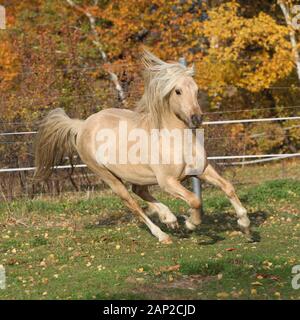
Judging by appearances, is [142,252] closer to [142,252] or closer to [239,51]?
[142,252]

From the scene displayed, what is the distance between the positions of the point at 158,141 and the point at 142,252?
1.26 m

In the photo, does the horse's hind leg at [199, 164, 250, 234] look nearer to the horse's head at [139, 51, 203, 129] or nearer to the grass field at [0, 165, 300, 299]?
the grass field at [0, 165, 300, 299]

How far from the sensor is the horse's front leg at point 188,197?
8086mm

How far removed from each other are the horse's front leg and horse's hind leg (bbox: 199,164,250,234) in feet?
1.01

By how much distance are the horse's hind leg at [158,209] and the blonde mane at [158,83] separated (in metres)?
1.04

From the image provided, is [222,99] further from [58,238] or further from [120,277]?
[120,277]

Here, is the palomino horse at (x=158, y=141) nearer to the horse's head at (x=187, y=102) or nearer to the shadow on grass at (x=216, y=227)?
the horse's head at (x=187, y=102)

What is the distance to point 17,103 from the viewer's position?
14281mm

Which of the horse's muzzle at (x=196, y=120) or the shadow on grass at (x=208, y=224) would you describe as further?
the shadow on grass at (x=208, y=224)

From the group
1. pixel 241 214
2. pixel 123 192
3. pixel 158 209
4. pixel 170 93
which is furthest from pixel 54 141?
pixel 241 214

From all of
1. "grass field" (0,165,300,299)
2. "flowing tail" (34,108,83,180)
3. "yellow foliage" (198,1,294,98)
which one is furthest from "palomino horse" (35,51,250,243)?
"yellow foliage" (198,1,294,98)

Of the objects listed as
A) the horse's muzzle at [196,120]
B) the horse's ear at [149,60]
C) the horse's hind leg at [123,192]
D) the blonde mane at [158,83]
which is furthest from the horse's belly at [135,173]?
the horse's ear at [149,60]
